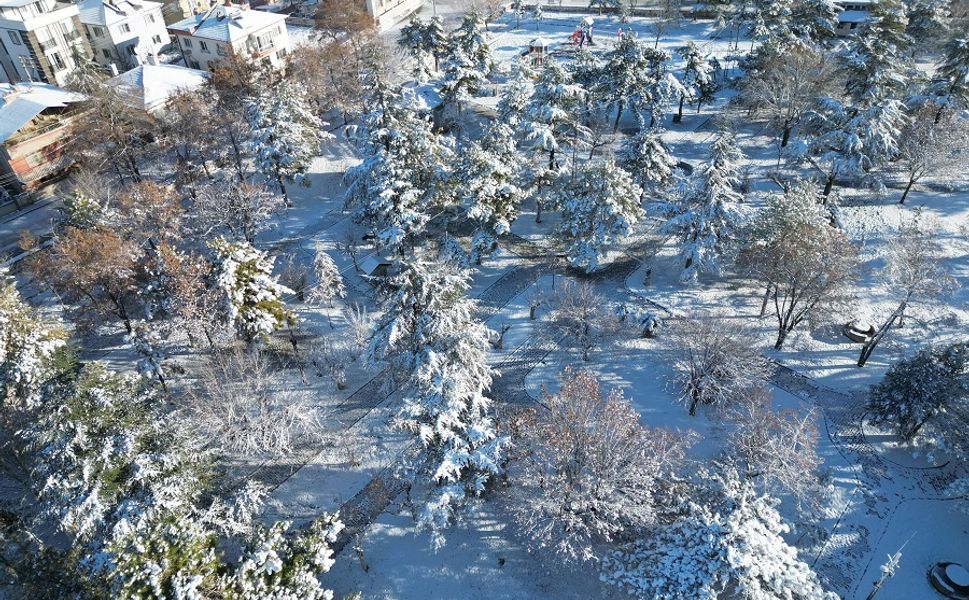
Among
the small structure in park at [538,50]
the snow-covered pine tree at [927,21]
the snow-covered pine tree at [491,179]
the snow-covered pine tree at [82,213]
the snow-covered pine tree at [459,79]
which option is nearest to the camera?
the snow-covered pine tree at [82,213]

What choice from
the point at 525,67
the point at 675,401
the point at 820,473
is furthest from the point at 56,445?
the point at 525,67

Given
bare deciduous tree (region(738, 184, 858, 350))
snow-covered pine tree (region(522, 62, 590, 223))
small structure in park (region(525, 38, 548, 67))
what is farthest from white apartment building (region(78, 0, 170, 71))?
bare deciduous tree (region(738, 184, 858, 350))

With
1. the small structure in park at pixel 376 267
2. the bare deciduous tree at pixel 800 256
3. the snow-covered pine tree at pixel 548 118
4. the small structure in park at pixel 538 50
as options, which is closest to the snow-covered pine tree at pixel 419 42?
the small structure in park at pixel 538 50

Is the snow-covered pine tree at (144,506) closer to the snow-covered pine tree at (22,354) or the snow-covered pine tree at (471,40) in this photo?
the snow-covered pine tree at (22,354)

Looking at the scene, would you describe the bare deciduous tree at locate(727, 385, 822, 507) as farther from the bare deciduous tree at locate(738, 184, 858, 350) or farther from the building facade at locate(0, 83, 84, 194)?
the building facade at locate(0, 83, 84, 194)

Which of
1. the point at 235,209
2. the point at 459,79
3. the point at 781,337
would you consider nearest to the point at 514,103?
the point at 459,79

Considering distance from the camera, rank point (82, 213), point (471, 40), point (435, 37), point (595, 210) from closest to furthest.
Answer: point (82, 213) < point (595, 210) < point (471, 40) < point (435, 37)

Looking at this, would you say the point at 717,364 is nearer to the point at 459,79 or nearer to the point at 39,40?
the point at 459,79
